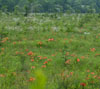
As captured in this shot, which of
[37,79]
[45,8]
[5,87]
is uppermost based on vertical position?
[37,79]

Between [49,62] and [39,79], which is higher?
[39,79]

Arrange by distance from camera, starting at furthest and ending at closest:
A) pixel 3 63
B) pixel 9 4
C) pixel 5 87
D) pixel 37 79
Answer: pixel 9 4 → pixel 3 63 → pixel 5 87 → pixel 37 79

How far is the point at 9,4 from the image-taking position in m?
45.8

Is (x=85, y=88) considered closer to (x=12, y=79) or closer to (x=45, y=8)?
(x=12, y=79)

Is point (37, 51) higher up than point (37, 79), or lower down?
lower down

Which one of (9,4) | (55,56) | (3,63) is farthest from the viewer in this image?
(9,4)

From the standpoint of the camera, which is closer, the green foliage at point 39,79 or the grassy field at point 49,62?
the green foliage at point 39,79

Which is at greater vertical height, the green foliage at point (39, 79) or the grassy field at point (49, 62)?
the green foliage at point (39, 79)

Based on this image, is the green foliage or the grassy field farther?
the grassy field

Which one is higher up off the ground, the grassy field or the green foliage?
the green foliage

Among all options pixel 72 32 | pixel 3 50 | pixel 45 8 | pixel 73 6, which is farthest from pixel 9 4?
pixel 3 50

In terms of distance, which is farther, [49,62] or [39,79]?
[49,62]

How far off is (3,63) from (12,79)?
2274 millimetres

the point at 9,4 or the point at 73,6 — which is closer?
the point at 9,4
